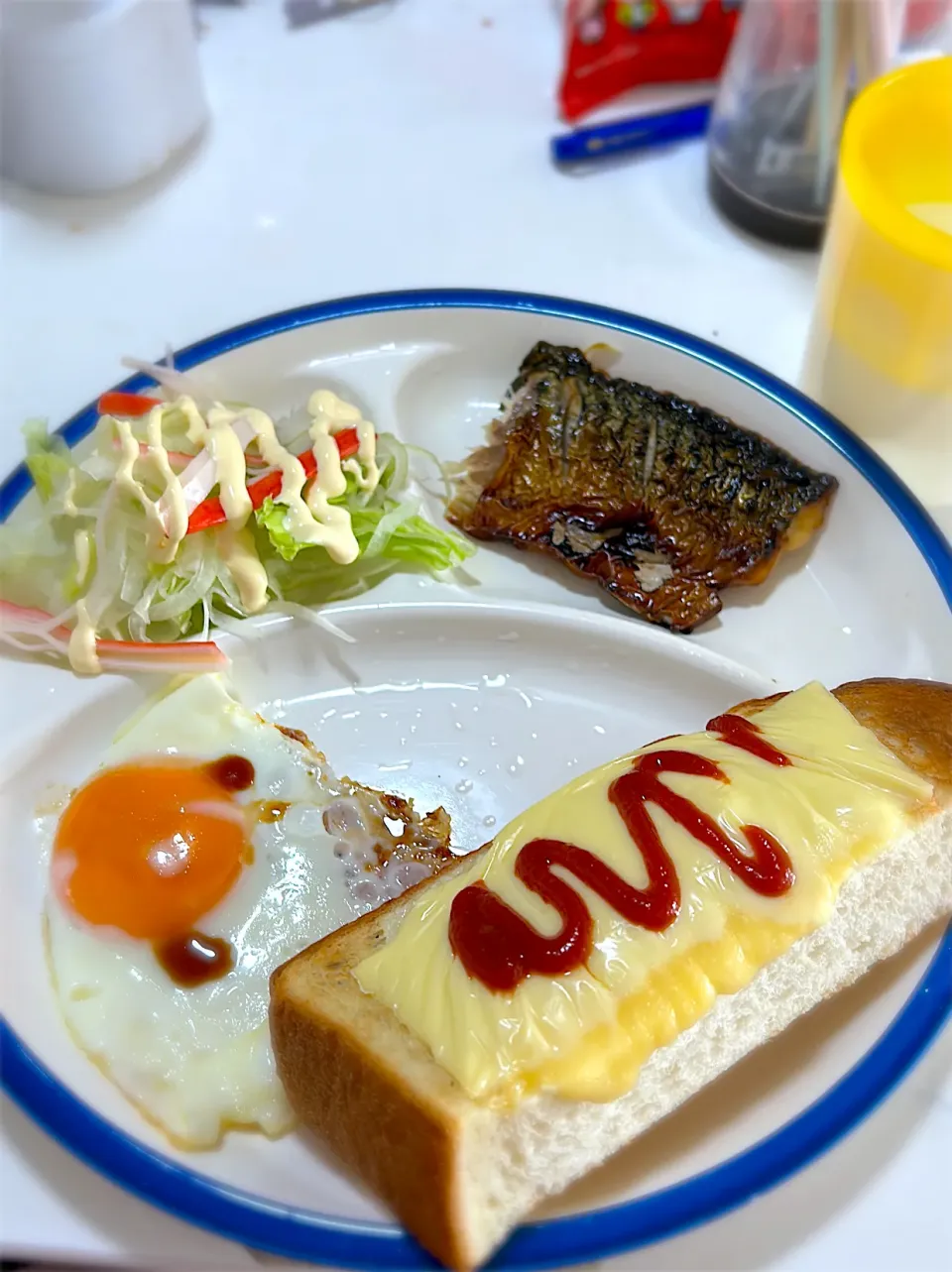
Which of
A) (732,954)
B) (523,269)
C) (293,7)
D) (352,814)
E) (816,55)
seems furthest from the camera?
(293,7)

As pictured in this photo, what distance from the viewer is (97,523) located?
179 centimetres

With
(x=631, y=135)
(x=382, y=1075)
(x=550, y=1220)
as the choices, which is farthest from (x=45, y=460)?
(x=631, y=135)

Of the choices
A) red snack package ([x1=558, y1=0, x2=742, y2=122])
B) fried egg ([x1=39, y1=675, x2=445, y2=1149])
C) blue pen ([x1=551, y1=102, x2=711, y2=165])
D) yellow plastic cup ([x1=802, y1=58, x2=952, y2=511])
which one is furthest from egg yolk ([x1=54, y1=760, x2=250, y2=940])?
red snack package ([x1=558, y1=0, x2=742, y2=122])

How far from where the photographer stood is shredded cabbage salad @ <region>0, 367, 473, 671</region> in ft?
5.77

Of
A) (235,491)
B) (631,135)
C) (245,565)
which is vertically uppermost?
(631,135)

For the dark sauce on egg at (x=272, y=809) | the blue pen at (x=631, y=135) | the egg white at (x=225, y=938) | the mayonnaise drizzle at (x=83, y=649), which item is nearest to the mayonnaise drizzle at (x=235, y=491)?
the mayonnaise drizzle at (x=83, y=649)

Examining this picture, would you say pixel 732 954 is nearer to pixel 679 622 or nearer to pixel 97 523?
pixel 679 622

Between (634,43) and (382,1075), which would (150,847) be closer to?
(382,1075)

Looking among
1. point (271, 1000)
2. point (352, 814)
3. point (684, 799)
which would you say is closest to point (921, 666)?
point (684, 799)

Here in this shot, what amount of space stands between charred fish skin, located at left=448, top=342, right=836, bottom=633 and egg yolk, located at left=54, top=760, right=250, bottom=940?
724 millimetres

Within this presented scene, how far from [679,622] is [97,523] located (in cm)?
105

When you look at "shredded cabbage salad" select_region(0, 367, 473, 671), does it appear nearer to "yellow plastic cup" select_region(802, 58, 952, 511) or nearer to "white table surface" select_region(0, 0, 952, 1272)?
"white table surface" select_region(0, 0, 952, 1272)

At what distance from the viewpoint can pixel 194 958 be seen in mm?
1503

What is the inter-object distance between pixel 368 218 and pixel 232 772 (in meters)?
1.48
